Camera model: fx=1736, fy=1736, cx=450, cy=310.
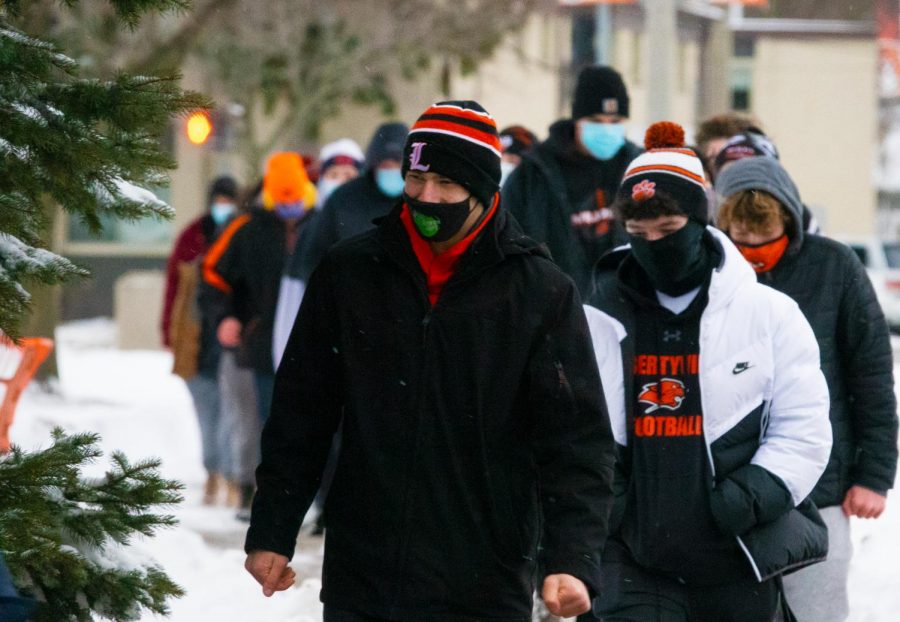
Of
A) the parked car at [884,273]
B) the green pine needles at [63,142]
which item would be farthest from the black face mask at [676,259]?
the parked car at [884,273]

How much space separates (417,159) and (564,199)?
125 inches

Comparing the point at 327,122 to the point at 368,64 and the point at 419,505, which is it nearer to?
the point at 368,64

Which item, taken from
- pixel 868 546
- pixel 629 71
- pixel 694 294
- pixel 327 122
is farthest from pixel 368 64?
pixel 694 294

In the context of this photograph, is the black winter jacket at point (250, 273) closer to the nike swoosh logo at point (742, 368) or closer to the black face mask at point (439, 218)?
the nike swoosh logo at point (742, 368)

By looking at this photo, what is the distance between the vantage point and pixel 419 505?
3797mm

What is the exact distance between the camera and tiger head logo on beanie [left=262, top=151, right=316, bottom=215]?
10547 mm

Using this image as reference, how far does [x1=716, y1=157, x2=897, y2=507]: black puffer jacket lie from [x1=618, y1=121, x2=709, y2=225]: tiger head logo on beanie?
71 cm

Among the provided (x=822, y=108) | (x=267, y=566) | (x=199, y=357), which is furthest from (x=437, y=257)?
(x=822, y=108)

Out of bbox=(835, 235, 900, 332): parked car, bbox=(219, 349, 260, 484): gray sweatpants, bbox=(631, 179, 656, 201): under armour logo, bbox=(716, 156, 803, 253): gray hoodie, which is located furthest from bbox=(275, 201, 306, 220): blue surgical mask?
bbox=(835, 235, 900, 332): parked car

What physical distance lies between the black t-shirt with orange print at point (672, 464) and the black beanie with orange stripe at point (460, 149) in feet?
2.80

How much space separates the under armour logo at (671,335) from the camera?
4625mm

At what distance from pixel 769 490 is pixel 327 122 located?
32.6 metres

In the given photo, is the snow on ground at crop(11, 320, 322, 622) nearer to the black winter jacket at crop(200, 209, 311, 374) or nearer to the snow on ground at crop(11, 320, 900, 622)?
the snow on ground at crop(11, 320, 900, 622)

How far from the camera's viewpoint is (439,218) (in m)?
3.87
